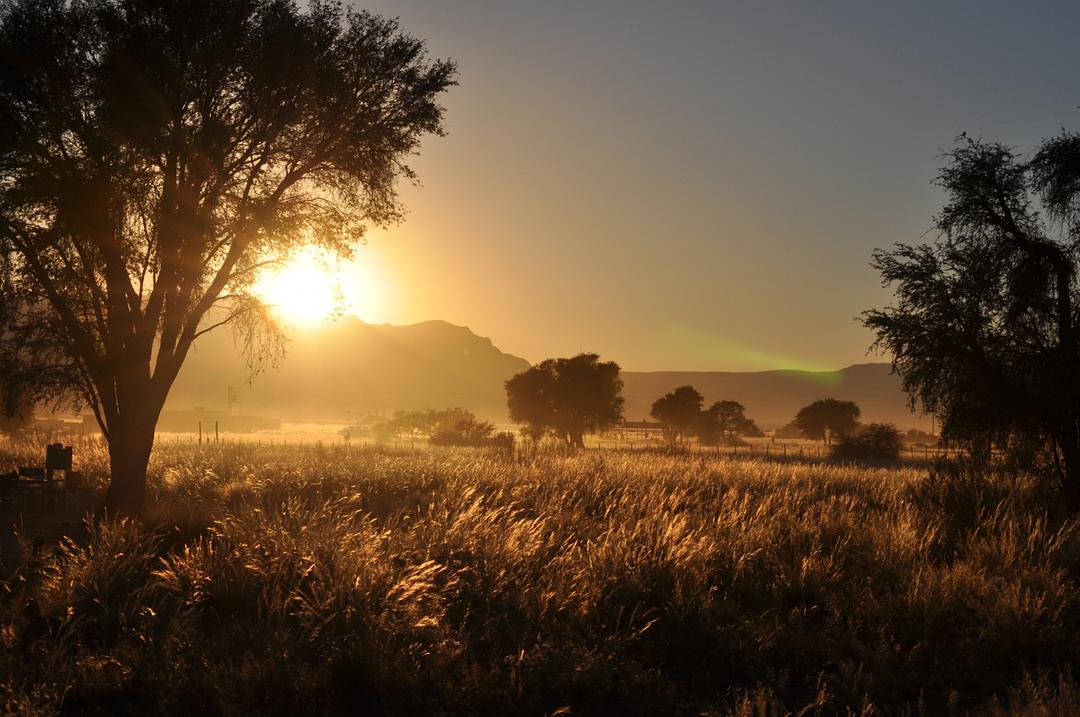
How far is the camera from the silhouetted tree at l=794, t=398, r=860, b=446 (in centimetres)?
9131

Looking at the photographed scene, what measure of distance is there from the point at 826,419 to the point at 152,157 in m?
89.2

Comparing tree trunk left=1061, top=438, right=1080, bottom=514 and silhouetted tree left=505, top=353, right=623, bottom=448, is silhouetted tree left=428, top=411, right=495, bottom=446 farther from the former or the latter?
tree trunk left=1061, top=438, right=1080, bottom=514

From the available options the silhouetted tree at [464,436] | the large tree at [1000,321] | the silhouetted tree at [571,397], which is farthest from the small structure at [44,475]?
the silhouetted tree at [571,397]

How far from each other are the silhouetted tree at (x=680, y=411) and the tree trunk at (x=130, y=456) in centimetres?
7716

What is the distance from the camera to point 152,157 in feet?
47.9

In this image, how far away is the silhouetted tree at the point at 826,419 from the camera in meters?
91.3

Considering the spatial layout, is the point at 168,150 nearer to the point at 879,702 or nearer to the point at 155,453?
the point at 879,702

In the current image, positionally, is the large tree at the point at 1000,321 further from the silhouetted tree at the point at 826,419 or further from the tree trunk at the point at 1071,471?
the silhouetted tree at the point at 826,419

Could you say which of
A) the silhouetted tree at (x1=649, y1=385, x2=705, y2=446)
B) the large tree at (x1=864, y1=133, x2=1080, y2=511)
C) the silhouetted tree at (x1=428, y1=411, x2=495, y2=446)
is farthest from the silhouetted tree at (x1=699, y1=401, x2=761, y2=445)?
the large tree at (x1=864, y1=133, x2=1080, y2=511)

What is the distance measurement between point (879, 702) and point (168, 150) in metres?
14.4

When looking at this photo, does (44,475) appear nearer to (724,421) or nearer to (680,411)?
(680,411)

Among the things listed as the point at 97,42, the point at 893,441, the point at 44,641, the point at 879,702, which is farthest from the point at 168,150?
the point at 893,441

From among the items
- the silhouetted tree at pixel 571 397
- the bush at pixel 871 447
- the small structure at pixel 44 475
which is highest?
the silhouetted tree at pixel 571 397

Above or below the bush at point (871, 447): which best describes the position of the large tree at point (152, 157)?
above
